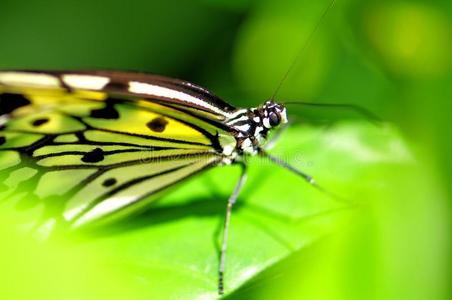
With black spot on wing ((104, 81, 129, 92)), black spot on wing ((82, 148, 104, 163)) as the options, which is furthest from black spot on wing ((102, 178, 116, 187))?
black spot on wing ((104, 81, 129, 92))

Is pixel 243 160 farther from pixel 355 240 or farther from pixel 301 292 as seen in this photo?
pixel 301 292

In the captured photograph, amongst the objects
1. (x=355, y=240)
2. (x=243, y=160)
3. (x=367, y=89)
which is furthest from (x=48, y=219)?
(x=367, y=89)

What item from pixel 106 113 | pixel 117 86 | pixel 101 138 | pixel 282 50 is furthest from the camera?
pixel 282 50

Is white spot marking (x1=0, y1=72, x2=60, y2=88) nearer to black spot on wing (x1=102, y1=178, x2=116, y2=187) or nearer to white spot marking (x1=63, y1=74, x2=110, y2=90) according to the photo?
white spot marking (x1=63, y1=74, x2=110, y2=90)

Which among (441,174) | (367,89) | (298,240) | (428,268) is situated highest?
(367,89)

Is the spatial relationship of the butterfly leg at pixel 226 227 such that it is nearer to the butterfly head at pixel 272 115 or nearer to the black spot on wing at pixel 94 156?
the butterfly head at pixel 272 115

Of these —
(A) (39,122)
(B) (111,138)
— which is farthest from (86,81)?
(B) (111,138)

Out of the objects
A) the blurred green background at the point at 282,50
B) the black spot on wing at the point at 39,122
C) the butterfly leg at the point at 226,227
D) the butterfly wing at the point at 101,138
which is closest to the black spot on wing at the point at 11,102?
the butterfly wing at the point at 101,138

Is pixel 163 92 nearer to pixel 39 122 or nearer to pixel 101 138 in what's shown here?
pixel 101 138
